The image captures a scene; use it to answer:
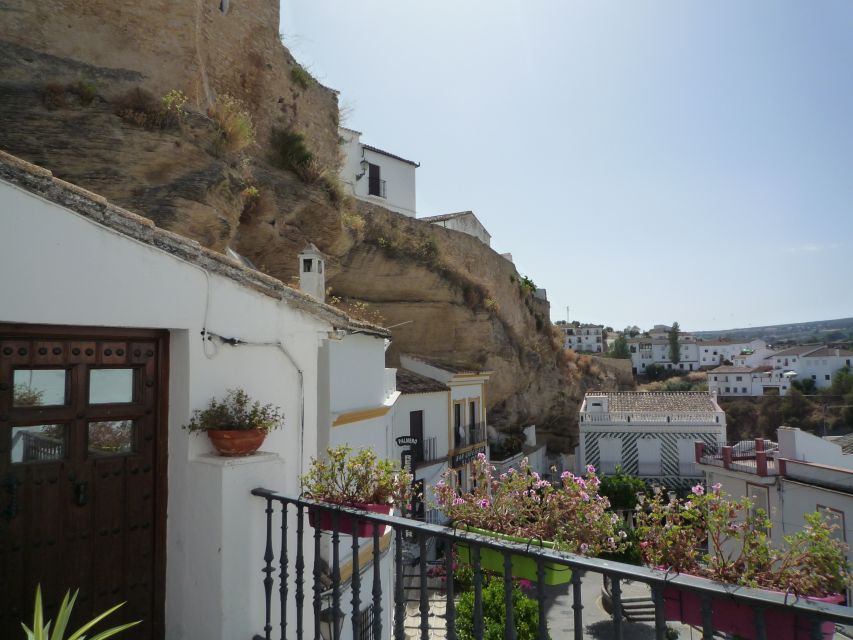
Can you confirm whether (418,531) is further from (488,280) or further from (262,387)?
(488,280)

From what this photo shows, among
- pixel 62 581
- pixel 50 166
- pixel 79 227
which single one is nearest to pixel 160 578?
pixel 62 581

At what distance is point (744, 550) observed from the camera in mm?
2158

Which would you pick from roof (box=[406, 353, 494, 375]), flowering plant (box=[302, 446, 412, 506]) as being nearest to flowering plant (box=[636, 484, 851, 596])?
flowering plant (box=[302, 446, 412, 506])

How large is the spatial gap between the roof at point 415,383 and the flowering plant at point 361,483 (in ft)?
45.0

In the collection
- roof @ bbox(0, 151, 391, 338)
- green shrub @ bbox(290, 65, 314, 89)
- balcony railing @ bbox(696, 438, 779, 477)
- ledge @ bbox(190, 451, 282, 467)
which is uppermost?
green shrub @ bbox(290, 65, 314, 89)

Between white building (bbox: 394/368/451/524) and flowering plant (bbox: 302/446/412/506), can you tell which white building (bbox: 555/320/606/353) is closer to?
white building (bbox: 394/368/451/524)

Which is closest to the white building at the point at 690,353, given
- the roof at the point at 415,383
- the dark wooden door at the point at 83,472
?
the roof at the point at 415,383

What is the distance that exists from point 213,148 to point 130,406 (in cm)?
924

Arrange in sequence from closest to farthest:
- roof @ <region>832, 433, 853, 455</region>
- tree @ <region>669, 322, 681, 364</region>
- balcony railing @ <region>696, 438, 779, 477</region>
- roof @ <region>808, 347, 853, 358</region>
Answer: balcony railing @ <region>696, 438, 779, 477</region>
roof @ <region>832, 433, 853, 455</region>
roof @ <region>808, 347, 853, 358</region>
tree @ <region>669, 322, 681, 364</region>

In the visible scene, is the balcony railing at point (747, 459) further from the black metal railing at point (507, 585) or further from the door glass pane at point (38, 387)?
the door glass pane at point (38, 387)

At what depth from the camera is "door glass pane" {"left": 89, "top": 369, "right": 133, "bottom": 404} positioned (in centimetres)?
305

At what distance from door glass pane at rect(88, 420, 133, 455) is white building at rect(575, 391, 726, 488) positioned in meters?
26.0

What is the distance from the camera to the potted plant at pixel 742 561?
189cm

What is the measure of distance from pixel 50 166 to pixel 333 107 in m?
10.1
